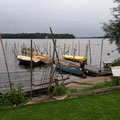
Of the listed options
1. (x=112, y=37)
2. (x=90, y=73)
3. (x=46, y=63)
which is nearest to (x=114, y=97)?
(x=112, y=37)

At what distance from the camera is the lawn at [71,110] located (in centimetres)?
492

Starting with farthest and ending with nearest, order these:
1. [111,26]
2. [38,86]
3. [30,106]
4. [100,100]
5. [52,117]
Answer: [111,26]
[38,86]
[100,100]
[30,106]
[52,117]

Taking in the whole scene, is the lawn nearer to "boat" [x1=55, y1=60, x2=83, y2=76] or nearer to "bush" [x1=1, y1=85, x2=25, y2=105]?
"bush" [x1=1, y1=85, x2=25, y2=105]

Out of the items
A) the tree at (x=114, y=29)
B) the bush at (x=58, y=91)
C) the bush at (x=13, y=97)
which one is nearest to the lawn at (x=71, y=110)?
the bush at (x=13, y=97)

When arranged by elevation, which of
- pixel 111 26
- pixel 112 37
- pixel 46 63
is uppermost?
pixel 111 26

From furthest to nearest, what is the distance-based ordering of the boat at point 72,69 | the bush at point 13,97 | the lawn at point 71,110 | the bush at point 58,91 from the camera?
the boat at point 72,69 → the bush at point 58,91 → the bush at point 13,97 → the lawn at point 71,110

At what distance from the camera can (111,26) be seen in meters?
15.1

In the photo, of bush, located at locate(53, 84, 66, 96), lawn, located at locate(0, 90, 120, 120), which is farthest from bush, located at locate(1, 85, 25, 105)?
bush, located at locate(53, 84, 66, 96)

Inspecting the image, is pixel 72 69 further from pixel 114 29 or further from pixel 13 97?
pixel 13 97

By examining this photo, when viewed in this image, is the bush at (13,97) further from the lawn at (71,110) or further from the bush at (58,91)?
the bush at (58,91)

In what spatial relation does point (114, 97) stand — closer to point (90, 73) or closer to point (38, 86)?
point (38, 86)

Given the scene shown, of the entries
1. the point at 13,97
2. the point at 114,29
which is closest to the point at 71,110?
the point at 13,97

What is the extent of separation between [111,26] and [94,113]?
11.8m

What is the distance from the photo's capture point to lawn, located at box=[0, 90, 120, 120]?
4918 mm
